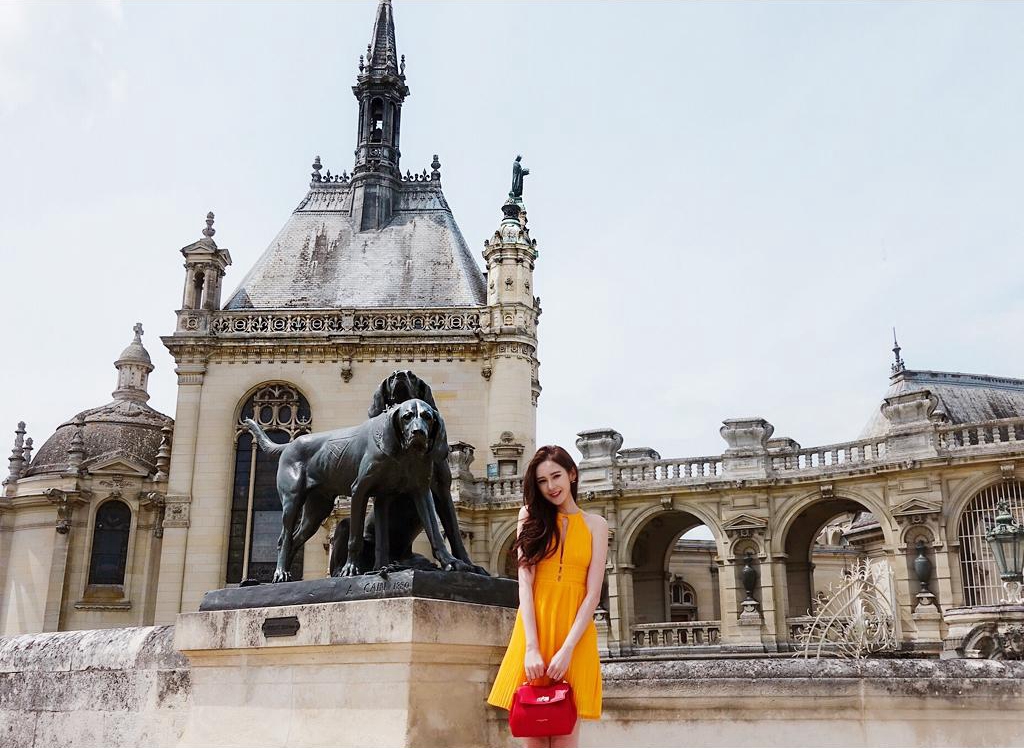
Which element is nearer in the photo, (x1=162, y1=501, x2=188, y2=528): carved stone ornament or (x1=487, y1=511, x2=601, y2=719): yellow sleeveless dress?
(x1=487, y1=511, x2=601, y2=719): yellow sleeveless dress

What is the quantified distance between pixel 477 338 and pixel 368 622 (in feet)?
92.1

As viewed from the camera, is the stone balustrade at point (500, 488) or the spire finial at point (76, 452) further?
the spire finial at point (76, 452)

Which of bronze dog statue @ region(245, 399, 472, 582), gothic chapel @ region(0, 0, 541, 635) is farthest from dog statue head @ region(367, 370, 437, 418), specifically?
gothic chapel @ region(0, 0, 541, 635)

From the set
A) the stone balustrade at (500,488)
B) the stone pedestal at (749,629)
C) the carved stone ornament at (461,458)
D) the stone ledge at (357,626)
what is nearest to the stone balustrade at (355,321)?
the carved stone ornament at (461,458)

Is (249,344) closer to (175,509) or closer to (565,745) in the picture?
(175,509)

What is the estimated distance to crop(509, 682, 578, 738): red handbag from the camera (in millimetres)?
4387

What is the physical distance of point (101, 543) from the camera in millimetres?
35625

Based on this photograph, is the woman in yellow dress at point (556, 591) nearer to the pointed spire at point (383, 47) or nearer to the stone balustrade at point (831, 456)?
the stone balustrade at point (831, 456)

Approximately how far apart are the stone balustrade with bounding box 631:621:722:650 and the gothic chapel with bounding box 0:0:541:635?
27.1ft

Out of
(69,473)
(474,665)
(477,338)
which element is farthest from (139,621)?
(474,665)

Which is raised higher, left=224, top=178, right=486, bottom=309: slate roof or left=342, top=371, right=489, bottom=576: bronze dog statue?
left=224, top=178, right=486, bottom=309: slate roof

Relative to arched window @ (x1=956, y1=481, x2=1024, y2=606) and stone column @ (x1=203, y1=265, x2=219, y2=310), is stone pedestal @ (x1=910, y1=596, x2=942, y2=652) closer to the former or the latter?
arched window @ (x1=956, y1=481, x2=1024, y2=606)

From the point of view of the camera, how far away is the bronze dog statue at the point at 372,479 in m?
6.99

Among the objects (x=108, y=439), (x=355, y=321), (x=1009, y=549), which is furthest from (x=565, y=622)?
(x=108, y=439)
